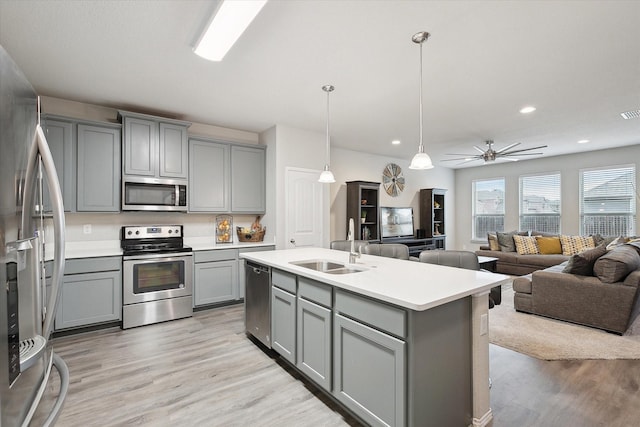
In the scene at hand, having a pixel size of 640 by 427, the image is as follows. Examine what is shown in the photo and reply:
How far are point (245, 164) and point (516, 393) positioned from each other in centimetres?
411

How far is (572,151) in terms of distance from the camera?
636cm

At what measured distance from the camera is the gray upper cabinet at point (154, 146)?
3676 mm

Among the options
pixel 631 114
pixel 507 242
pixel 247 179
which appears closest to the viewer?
pixel 631 114

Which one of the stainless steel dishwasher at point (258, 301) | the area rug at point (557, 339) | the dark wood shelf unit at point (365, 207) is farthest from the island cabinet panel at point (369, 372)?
the dark wood shelf unit at point (365, 207)

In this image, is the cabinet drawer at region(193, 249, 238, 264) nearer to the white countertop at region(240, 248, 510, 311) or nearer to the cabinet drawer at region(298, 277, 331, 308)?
the white countertop at region(240, 248, 510, 311)

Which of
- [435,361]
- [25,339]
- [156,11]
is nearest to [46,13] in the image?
[156,11]

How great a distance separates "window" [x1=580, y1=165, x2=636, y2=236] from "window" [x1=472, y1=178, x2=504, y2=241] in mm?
1642

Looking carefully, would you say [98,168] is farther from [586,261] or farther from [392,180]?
[586,261]

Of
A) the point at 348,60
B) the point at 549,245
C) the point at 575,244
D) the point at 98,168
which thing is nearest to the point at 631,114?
the point at 575,244

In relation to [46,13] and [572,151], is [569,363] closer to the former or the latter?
[46,13]

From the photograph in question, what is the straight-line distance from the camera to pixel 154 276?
368cm

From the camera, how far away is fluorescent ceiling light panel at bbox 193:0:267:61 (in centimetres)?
181

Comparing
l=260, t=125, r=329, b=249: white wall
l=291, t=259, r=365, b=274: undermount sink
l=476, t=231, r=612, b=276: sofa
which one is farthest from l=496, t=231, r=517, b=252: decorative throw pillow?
l=291, t=259, r=365, b=274: undermount sink

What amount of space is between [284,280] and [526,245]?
19.8 feet
